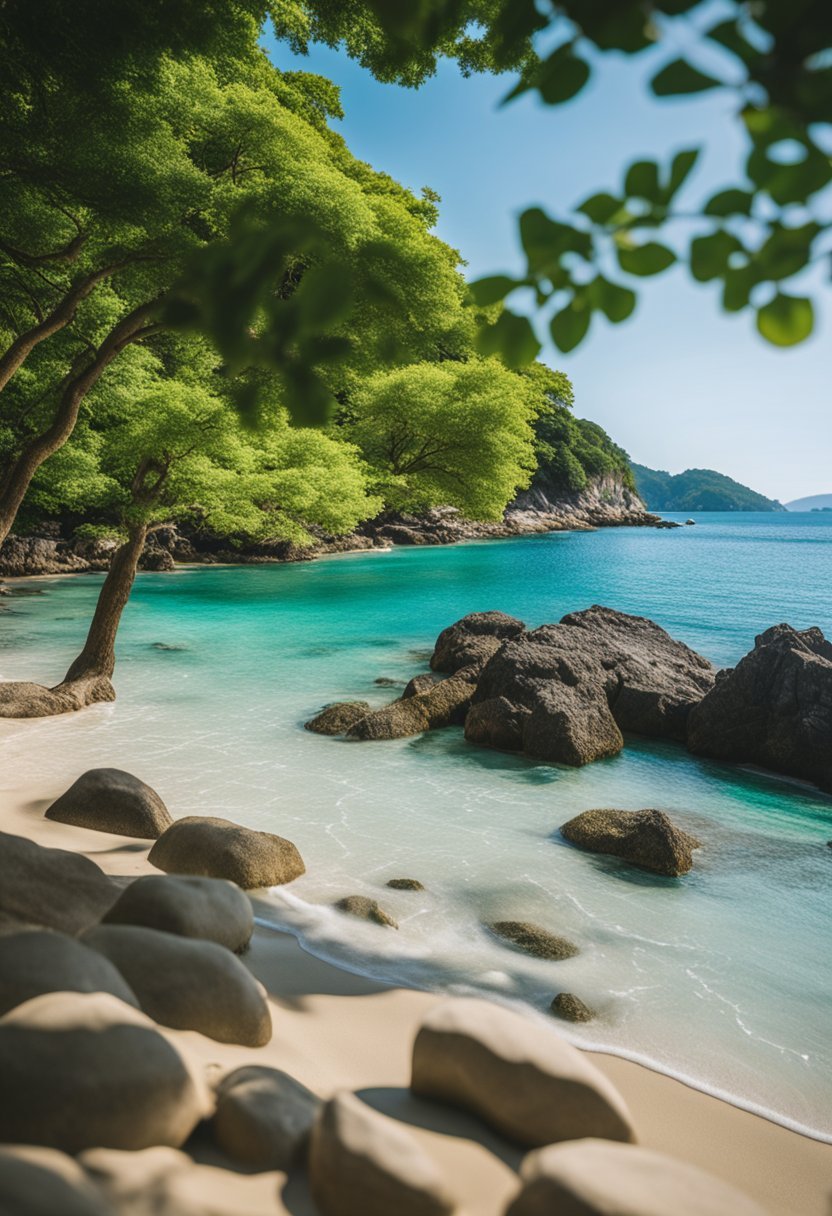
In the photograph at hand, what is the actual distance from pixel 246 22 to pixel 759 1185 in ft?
27.6

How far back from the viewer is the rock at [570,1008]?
468cm

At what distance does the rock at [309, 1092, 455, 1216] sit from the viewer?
6.94ft

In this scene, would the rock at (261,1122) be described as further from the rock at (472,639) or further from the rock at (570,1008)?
the rock at (472,639)

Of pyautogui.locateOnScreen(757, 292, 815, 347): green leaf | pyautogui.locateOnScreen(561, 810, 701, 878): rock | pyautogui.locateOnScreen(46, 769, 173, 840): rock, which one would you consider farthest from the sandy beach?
pyautogui.locateOnScreen(561, 810, 701, 878): rock

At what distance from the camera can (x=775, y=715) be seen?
11.5 meters

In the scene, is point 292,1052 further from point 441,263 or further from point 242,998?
point 441,263

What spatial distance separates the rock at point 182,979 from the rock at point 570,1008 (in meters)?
2.30

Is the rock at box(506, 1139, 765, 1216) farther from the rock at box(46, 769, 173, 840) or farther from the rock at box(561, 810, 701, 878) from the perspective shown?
the rock at box(561, 810, 701, 878)

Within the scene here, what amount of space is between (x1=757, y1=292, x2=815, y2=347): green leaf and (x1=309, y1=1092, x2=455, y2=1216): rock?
7.48 feet

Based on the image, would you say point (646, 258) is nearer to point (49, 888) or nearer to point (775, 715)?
point (49, 888)

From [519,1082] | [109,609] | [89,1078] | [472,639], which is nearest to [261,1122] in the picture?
[89,1078]

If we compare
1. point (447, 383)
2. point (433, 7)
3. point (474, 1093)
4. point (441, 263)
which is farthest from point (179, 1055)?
point (447, 383)

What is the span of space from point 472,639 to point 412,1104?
13302mm

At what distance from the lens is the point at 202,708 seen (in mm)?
12930
